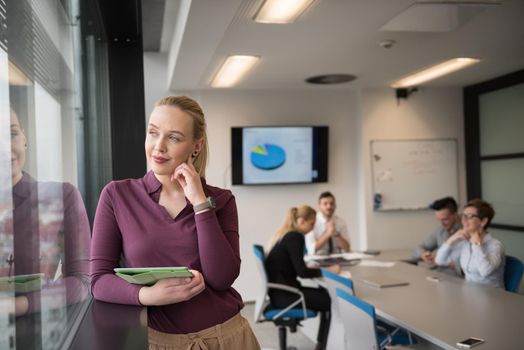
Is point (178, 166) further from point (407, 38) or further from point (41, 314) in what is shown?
point (407, 38)

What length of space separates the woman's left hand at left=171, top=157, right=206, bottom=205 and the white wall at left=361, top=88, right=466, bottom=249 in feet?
18.0

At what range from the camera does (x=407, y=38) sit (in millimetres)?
4215

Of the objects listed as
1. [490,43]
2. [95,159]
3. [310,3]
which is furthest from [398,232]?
[95,159]

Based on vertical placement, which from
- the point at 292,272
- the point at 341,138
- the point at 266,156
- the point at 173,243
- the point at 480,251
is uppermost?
the point at 341,138

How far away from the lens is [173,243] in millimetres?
1383

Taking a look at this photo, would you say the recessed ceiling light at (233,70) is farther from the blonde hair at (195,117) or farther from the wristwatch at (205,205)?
the wristwatch at (205,205)

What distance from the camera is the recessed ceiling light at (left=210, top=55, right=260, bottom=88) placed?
4.88 meters

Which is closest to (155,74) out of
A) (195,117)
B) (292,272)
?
(292,272)

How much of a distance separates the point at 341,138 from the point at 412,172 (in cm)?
103

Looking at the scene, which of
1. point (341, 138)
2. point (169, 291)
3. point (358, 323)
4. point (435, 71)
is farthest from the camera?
point (341, 138)

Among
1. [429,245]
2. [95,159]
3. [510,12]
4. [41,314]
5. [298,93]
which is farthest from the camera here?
[298,93]

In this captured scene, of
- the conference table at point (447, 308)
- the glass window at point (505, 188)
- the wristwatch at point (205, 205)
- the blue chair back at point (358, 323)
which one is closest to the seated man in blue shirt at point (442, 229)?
the conference table at point (447, 308)

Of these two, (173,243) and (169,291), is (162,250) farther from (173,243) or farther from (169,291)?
(169,291)

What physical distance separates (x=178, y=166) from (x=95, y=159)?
51.0 inches
